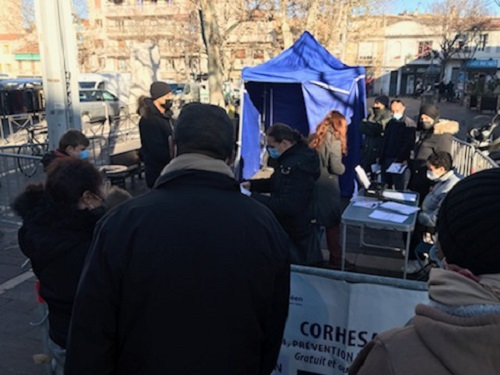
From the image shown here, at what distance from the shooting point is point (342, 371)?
7.75 ft

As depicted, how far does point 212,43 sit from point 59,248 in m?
9.44

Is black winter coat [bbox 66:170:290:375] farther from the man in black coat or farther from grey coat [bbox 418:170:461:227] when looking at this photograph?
grey coat [bbox 418:170:461:227]

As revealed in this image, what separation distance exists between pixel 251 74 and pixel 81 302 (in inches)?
288

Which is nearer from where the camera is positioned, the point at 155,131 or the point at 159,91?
the point at 155,131

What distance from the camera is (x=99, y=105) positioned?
21.0m

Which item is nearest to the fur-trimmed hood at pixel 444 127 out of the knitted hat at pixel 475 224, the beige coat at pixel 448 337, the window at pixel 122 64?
the knitted hat at pixel 475 224

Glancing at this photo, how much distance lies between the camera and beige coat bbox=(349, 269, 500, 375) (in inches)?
34.8

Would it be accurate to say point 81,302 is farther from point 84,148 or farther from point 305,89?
point 305,89

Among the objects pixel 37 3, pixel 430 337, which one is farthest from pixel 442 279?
pixel 37 3

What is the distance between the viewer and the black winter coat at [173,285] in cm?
141

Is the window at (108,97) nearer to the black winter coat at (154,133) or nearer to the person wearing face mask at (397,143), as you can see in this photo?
the person wearing face mask at (397,143)

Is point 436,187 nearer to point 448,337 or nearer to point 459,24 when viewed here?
point 448,337

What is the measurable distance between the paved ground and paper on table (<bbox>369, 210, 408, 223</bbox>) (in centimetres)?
86

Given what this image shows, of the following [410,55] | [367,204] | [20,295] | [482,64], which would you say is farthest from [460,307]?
[410,55]
